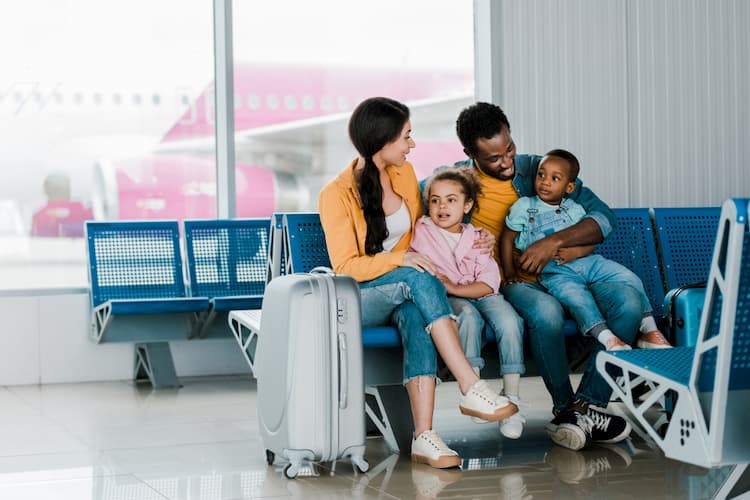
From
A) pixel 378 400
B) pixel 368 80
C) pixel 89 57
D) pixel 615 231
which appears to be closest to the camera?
pixel 378 400

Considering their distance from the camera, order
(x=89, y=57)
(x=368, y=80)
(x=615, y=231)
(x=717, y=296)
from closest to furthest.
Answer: (x=717, y=296), (x=615, y=231), (x=89, y=57), (x=368, y=80)

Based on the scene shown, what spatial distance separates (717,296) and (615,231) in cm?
274

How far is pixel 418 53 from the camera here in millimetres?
8398

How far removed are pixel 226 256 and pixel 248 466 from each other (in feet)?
10.4

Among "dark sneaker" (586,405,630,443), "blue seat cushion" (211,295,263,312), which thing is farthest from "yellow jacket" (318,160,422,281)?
"blue seat cushion" (211,295,263,312)

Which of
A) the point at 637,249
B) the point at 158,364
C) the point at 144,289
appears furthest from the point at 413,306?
the point at 144,289

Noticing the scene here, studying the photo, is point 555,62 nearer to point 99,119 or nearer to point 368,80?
point 368,80

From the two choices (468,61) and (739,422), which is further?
(468,61)

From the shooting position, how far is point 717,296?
109 inches

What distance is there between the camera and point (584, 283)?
4.79 m

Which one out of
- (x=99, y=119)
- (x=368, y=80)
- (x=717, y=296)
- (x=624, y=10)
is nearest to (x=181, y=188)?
(x=99, y=119)

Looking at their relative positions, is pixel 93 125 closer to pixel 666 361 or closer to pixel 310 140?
pixel 310 140

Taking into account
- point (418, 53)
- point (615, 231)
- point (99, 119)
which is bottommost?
point (615, 231)

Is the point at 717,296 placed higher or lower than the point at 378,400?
higher
